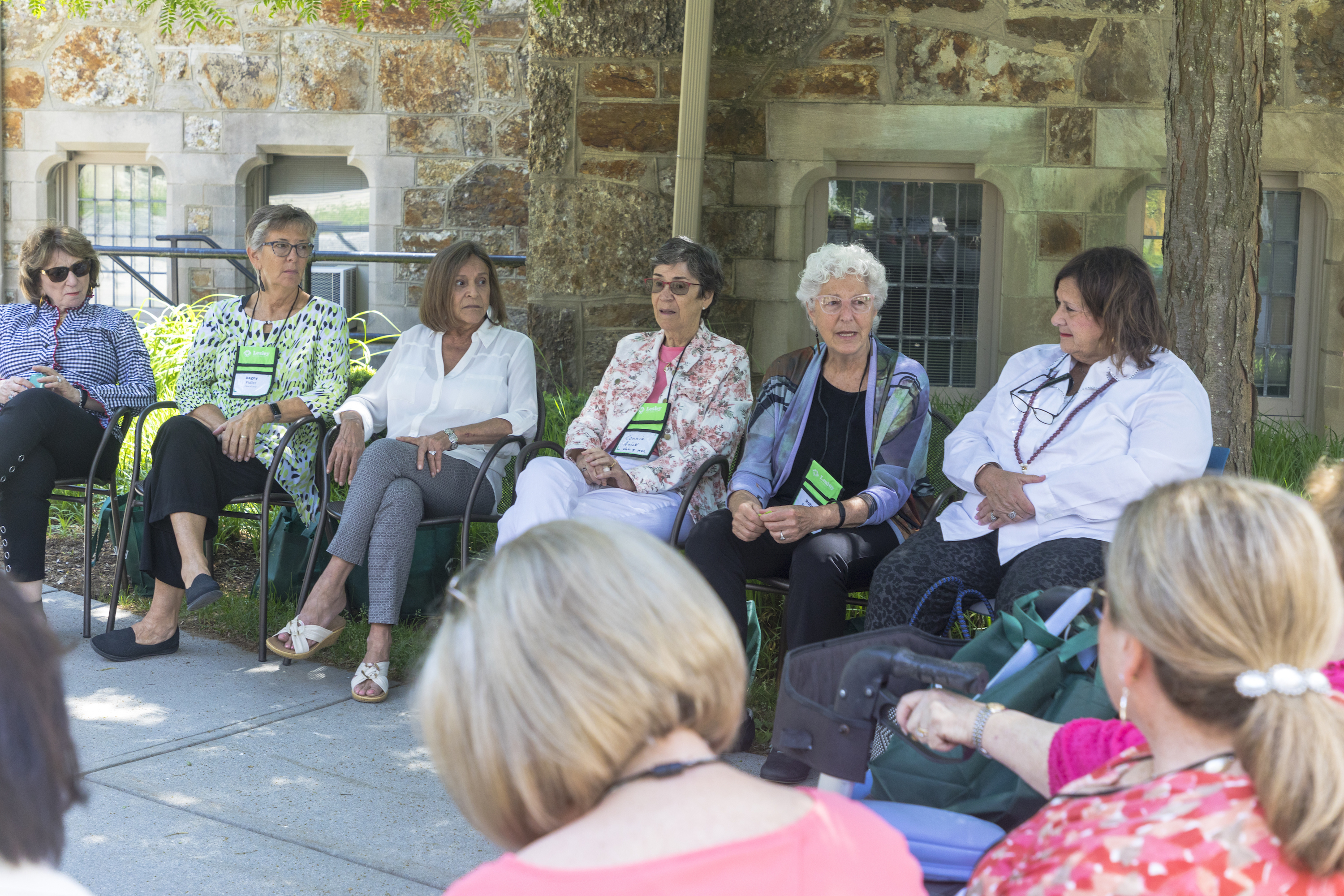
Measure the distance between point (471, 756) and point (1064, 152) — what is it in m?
5.46

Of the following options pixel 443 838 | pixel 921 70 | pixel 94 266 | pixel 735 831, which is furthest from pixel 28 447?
pixel 921 70

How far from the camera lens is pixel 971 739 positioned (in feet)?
5.05

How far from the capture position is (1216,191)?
329cm

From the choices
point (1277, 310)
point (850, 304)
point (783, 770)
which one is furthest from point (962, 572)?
point (1277, 310)

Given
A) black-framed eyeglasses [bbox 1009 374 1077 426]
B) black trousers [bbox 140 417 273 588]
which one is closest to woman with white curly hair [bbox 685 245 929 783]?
black-framed eyeglasses [bbox 1009 374 1077 426]

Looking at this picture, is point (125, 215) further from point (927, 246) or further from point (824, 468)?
A: point (824, 468)

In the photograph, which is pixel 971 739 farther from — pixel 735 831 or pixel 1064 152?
pixel 1064 152

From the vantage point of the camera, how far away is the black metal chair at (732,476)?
3184mm

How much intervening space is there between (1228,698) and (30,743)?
39.4 inches

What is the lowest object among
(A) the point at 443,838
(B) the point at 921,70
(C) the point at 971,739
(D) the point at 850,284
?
(A) the point at 443,838

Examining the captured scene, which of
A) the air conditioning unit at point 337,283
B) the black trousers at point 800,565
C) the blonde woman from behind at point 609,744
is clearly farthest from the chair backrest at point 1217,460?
the air conditioning unit at point 337,283

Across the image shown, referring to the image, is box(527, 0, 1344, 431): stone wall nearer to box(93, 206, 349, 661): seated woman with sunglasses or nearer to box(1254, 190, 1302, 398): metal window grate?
box(1254, 190, 1302, 398): metal window grate

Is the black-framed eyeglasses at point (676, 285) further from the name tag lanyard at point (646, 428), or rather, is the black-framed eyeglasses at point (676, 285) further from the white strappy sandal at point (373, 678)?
the white strappy sandal at point (373, 678)

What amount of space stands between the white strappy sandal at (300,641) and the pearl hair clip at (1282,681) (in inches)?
117
